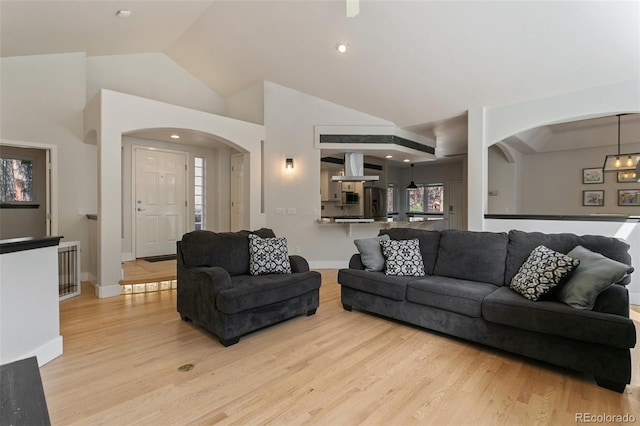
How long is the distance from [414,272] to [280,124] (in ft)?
12.4

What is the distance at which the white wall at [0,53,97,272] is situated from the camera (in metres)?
4.57

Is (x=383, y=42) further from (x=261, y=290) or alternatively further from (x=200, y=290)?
(x=200, y=290)

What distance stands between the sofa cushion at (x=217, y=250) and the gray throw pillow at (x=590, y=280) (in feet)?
9.59

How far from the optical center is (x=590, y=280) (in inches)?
90.1

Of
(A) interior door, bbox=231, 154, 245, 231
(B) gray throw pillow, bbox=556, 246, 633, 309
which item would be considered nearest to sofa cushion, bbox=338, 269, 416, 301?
(B) gray throw pillow, bbox=556, 246, 633, 309

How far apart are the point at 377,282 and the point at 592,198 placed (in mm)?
6310

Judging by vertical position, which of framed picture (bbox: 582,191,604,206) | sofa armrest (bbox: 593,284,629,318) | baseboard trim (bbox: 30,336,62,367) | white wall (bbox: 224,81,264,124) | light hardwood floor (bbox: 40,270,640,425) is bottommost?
light hardwood floor (bbox: 40,270,640,425)

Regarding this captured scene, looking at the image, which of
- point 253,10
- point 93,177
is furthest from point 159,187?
point 253,10

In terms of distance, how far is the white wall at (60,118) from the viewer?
4.57m

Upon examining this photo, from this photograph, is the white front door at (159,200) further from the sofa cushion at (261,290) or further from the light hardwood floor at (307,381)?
the sofa cushion at (261,290)

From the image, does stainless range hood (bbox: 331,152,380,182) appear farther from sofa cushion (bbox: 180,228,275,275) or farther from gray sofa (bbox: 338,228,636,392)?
sofa cushion (bbox: 180,228,275,275)

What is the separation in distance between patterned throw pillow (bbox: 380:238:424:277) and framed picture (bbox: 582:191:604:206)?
5.63 m

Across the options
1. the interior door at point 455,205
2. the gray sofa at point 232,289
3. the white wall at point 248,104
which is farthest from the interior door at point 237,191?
the interior door at point 455,205

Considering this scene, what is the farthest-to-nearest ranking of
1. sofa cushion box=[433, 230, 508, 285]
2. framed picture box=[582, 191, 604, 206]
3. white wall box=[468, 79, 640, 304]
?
framed picture box=[582, 191, 604, 206] < white wall box=[468, 79, 640, 304] < sofa cushion box=[433, 230, 508, 285]
